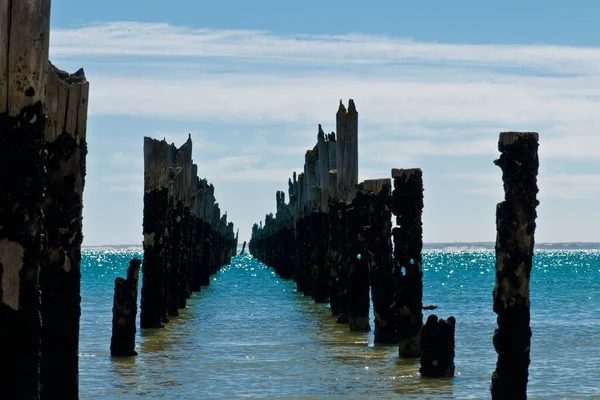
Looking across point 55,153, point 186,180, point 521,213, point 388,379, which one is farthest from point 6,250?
point 186,180

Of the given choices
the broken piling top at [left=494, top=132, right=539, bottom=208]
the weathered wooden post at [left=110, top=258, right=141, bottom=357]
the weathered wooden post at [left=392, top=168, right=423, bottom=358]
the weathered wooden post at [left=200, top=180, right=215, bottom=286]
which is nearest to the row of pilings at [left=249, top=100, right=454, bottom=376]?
the weathered wooden post at [left=392, top=168, right=423, bottom=358]

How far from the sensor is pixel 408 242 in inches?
579

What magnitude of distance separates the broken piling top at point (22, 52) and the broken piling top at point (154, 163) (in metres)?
12.1

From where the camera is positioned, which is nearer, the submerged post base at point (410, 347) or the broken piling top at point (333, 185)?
the submerged post base at point (410, 347)

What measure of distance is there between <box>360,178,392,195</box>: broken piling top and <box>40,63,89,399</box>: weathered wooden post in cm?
733

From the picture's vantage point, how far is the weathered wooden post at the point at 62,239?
9594mm

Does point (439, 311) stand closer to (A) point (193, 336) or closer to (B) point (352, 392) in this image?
(A) point (193, 336)

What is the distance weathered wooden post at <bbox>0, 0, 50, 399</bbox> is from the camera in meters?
7.54

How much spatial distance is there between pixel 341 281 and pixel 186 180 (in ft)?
22.3

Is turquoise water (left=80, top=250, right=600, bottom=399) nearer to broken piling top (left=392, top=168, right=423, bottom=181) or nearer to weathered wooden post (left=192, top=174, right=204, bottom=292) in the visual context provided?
broken piling top (left=392, top=168, right=423, bottom=181)

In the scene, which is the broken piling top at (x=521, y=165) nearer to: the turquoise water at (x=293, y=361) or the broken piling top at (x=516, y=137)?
the broken piling top at (x=516, y=137)

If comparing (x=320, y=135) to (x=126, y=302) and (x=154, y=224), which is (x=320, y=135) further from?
(x=126, y=302)

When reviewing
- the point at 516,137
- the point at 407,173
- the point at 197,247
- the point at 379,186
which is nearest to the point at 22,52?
the point at 516,137

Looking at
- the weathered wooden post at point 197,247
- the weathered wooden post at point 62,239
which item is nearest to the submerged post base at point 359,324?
the weathered wooden post at point 62,239
